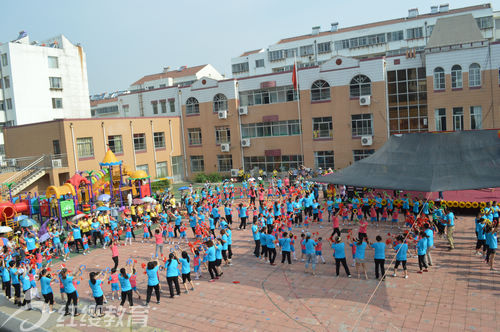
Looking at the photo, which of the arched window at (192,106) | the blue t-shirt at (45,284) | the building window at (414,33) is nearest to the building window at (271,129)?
the arched window at (192,106)

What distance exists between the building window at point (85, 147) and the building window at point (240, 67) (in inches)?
1265

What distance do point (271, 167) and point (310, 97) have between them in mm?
7495

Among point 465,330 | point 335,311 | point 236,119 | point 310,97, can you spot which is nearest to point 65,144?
point 236,119

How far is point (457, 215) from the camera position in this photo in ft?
63.5

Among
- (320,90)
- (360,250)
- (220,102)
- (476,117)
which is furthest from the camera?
(220,102)

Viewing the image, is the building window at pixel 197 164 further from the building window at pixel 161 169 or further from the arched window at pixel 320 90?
the arched window at pixel 320 90

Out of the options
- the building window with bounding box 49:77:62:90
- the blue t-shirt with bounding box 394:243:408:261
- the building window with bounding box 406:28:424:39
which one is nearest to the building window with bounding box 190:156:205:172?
the building window with bounding box 49:77:62:90

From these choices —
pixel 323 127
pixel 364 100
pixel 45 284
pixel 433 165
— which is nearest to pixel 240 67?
pixel 323 127

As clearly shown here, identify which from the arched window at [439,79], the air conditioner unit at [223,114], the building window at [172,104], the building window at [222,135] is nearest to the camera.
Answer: the arched window at [439,79]

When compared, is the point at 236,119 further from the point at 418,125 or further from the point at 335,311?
the point at 335,311

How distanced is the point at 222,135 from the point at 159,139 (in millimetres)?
6177

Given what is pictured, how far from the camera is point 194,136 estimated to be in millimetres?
41094

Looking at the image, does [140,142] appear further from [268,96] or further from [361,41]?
[361,41]

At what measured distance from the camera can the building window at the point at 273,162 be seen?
119 ft
